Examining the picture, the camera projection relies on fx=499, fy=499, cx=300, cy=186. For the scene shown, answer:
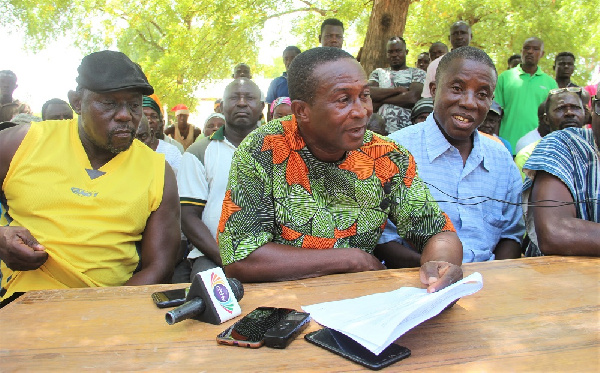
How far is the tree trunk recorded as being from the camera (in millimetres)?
7422

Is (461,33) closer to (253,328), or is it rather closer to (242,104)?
(242,104)

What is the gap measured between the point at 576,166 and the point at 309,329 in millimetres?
1737

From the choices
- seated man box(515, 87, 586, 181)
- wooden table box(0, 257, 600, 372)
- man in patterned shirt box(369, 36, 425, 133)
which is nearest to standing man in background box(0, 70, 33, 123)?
man in patterned shirt box(369, 36, 425, 133)

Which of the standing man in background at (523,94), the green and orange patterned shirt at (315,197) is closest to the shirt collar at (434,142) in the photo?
the green and orange patterned shirt at (315,197)

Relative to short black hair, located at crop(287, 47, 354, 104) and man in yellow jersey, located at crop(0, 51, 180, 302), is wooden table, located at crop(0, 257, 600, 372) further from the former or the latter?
short black hair, located at crop(287, 47, 354, 104)

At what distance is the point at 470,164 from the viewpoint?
2.76 m

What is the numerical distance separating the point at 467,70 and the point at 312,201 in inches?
53.9

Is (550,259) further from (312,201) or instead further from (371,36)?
(371,36)

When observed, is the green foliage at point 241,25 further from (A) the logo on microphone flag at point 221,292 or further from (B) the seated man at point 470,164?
(A) the logo on microphone flag at point 221,292

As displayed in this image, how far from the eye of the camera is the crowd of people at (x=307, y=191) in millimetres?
1992

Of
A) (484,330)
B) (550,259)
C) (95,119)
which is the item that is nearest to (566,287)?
(550,259)

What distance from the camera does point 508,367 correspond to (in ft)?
3.83

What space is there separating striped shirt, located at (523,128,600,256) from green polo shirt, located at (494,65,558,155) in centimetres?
364

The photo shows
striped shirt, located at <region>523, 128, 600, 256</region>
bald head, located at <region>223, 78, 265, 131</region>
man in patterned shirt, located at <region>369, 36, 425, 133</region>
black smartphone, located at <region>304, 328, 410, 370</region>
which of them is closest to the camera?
black smartphone, located at <region>304, 328, 410, 370</region>
